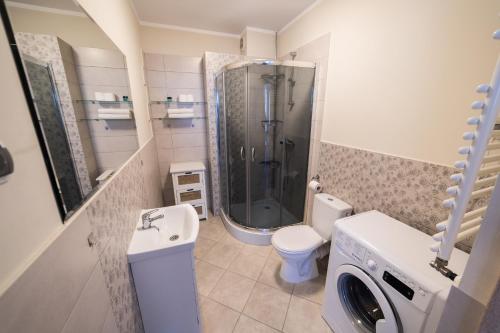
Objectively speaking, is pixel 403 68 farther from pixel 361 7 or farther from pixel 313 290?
pixel 313 290

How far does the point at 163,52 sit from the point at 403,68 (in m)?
2.54

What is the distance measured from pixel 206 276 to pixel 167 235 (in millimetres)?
740

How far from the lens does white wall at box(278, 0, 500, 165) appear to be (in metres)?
0.95

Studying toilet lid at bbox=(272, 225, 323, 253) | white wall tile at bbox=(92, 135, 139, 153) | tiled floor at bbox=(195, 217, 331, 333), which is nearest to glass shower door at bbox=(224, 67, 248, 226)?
tiled floor at bbox=(195, 217, 331, 333)

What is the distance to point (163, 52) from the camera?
7.95 feet

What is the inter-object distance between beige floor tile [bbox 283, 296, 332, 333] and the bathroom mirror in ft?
5.09

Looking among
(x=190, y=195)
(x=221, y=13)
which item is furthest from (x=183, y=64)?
(x=190, y=195)

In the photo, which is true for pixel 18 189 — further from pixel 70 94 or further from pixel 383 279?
pixel 383 279

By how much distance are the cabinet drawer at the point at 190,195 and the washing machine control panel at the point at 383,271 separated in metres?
1.83

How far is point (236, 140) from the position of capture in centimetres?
231

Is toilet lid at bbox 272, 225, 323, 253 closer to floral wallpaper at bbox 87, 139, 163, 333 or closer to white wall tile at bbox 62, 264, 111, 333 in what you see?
floral wallpaper at bbox 87, 139, 163, 333

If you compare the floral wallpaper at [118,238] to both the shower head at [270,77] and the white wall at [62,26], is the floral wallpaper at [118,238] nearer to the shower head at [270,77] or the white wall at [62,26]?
the white wall at [62,26]

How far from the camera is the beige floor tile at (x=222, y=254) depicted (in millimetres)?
→ 1960

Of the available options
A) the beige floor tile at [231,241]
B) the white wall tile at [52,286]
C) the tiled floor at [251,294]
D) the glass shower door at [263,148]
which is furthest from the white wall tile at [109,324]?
the glass shower door at [263,148]
